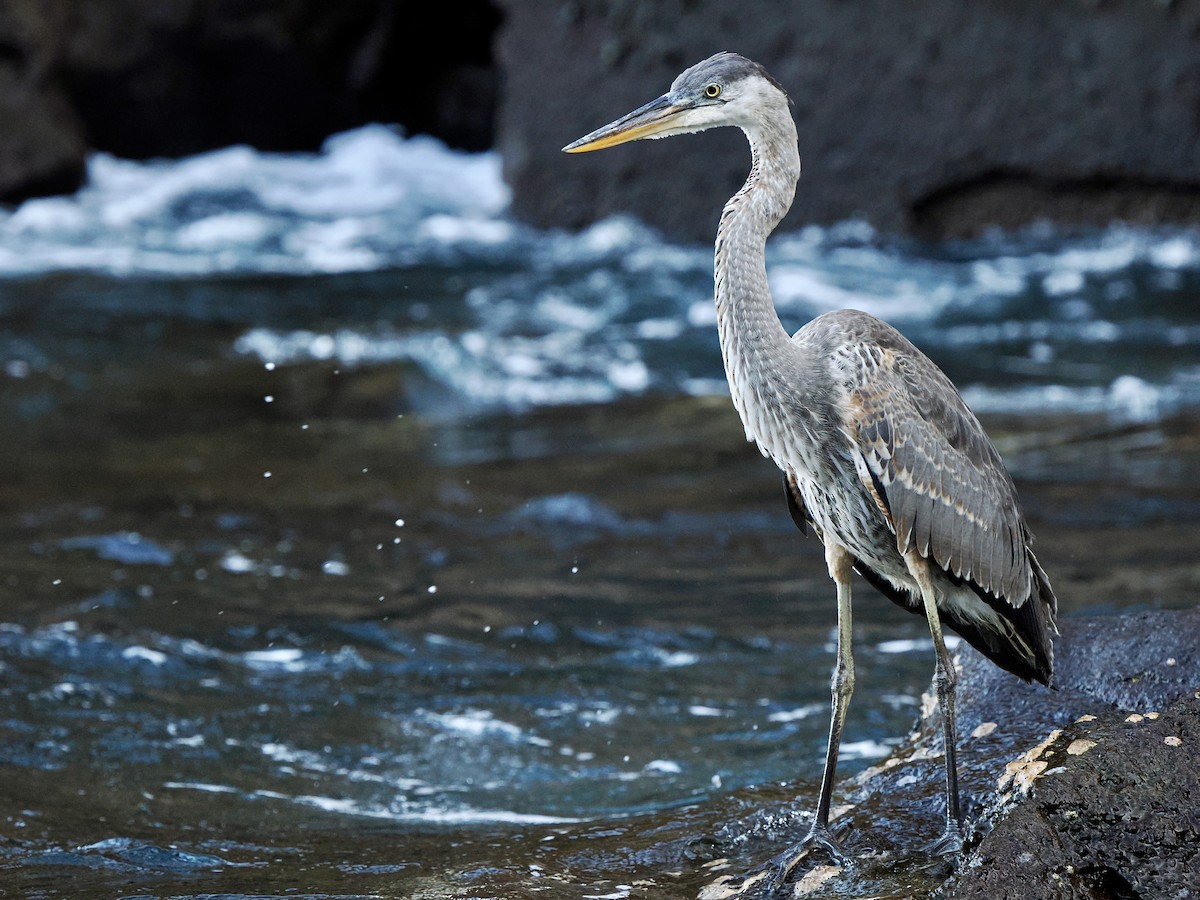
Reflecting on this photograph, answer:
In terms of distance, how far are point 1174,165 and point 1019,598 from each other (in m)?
8.04

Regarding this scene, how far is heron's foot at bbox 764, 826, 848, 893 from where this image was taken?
11.0 ft

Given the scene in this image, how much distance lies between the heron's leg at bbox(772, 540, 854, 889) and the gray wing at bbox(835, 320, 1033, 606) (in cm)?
27

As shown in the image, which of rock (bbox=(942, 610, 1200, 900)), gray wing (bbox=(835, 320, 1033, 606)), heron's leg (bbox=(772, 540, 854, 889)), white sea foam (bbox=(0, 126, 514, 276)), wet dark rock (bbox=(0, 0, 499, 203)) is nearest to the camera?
rock (bbox=(942, 610, 1200, 900))

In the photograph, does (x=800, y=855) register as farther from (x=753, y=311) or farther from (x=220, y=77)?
(x=220, y=77)

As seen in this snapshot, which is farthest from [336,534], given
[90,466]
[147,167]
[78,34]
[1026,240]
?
[147,167]

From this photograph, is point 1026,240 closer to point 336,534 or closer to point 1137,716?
point 336,534

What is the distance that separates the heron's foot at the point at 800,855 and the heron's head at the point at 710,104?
67.5 inches

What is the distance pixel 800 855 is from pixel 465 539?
3.48 m

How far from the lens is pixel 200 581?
618 cm

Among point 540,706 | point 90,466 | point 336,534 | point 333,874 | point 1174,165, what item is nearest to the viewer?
point 333,874

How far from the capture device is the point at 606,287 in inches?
429

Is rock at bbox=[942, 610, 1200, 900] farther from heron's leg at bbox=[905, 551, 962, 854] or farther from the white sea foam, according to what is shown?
the white sea foam

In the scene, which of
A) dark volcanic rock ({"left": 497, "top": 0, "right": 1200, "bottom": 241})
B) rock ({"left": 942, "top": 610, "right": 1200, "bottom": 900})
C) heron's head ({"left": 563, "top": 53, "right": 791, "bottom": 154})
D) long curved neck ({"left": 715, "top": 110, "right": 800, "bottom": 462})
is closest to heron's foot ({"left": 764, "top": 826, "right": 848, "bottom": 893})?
rock ({"left": 942, "top": 610, "right": 1200, "bottom": 900})

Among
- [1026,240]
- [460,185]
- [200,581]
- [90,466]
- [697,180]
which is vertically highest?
[460,185]
